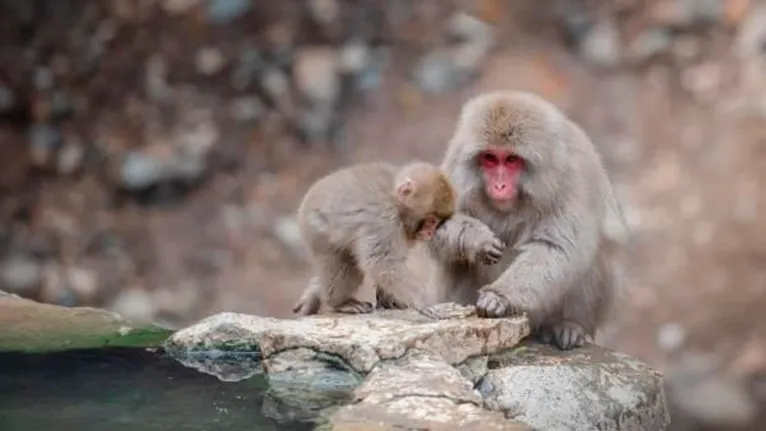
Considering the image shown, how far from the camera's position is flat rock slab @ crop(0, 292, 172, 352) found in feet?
11.7

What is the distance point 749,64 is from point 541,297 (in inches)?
112

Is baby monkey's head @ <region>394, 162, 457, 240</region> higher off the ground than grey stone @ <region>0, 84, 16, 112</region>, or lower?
lower

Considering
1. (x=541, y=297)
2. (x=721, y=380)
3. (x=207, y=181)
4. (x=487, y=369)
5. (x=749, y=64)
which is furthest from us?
(x=207, y=181)

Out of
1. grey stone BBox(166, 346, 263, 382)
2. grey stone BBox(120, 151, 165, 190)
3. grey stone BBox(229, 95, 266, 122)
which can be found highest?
grey stone BBox(229, 95, 266, 122)

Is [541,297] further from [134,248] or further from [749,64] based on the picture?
[134,248]

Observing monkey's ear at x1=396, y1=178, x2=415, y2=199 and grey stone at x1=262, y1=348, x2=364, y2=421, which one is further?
monkey's ear at x1=396, y1=178, x2=415, y2=199

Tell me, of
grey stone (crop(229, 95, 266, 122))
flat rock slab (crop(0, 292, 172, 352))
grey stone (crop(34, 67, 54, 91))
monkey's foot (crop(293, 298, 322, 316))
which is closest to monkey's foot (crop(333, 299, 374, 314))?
monkey's foot (crop(293, 298, 322, 316))

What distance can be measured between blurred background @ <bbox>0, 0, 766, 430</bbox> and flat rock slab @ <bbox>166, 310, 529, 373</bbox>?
2428mm

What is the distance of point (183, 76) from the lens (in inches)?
257

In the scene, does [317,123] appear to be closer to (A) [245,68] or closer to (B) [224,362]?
(A) [245,68]

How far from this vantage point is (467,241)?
3631 mm

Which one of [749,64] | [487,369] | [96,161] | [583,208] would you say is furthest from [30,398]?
[749,64]

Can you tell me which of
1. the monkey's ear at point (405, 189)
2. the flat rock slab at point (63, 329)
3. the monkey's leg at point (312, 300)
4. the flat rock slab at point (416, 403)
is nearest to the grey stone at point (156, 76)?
the flat rock slab at point (63, 329)

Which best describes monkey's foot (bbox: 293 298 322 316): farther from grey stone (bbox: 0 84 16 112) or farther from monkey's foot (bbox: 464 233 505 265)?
grey stone (bbox: 0 84 16 112)
